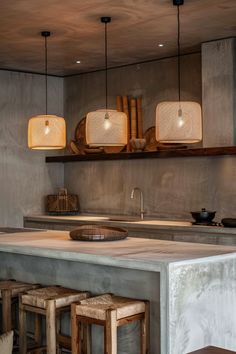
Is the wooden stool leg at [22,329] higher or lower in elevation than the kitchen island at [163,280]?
lower

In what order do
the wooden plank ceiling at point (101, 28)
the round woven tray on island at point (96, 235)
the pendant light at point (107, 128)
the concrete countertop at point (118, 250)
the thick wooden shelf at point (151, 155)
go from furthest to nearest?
the thick wooden shelf at point (151, 155), the pendant light at point (107, 128), the wooden plank ceiling at point (101, 28), the round woven tray on island at point (96, 235), the concrete countertop at point (118, 250)

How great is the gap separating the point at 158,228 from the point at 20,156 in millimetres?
2657

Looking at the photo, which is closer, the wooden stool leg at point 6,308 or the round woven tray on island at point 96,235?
the wooden stool leg at point 6,308

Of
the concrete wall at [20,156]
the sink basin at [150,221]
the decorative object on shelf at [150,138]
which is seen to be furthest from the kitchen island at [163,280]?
the concrete wall at [20,156]

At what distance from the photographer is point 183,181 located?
689 centimetres

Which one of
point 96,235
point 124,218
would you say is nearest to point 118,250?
point 96,235

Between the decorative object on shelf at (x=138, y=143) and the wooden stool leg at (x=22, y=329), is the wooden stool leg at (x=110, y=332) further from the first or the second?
the decorative object on shelf at (x=138, y=143)

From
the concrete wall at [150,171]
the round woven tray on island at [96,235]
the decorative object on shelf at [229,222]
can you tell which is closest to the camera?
the round woven tray on island at [96,235]

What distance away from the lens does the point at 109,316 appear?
331 centimetres

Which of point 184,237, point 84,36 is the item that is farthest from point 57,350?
point 84,36

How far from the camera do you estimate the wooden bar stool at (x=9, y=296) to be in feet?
13.6

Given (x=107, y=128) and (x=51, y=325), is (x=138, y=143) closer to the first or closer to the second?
(x=107, y=128)

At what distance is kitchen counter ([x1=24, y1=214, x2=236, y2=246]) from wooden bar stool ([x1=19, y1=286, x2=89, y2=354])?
1.98 meters

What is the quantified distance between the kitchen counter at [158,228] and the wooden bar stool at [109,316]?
6.90 ft
